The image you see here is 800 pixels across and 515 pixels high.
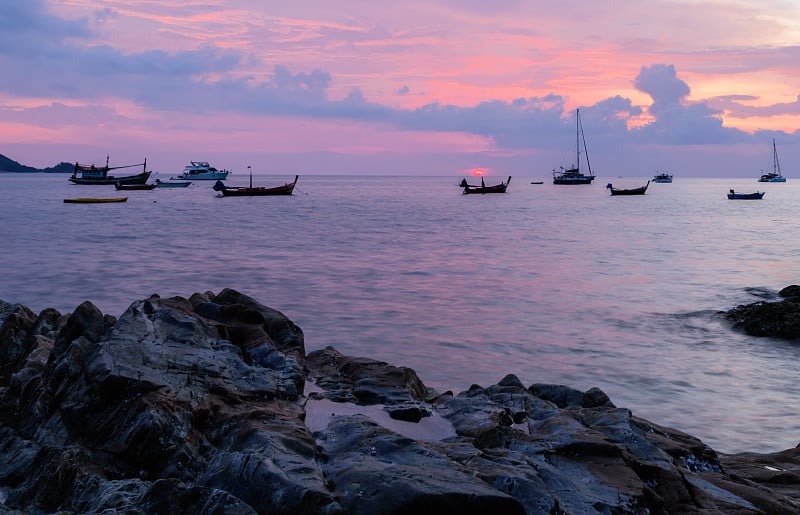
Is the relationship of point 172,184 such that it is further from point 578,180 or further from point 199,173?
point 578,180

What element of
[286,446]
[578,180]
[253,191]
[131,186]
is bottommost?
[286,446]

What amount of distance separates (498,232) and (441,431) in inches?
1447

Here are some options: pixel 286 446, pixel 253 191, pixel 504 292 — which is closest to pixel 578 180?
pixel 253 191

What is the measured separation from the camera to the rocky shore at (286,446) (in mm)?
4344

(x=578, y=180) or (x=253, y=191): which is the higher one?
(x=578, y=180)

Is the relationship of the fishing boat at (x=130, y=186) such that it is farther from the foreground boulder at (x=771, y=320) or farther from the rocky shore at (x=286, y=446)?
the rocky shore at (x=286, y=446)

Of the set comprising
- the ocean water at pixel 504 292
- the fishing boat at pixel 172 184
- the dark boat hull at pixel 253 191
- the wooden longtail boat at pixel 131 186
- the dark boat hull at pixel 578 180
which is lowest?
the ocean water at pixel 504 292

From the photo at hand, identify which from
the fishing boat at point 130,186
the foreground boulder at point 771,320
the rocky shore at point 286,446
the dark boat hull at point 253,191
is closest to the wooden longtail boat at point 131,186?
the fishing boat at point 130,186

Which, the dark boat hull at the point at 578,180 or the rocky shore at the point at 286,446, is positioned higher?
the dark boat hull at the point at 578,180

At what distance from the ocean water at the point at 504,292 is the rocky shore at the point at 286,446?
278 cm

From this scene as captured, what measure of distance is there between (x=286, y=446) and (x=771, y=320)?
12779 mm

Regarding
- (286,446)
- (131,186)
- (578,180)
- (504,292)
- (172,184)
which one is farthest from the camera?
(578,180)

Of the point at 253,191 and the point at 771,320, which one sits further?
the point at 253,191

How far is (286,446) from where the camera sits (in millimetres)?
5031
